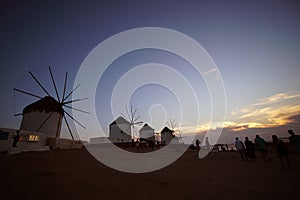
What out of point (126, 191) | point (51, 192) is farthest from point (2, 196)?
point (126, 191)

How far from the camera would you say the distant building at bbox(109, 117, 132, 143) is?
48.9 m

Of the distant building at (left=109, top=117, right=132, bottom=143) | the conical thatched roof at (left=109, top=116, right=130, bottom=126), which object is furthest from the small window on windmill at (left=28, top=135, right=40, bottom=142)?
the conical thatched roof at (left=109, top=116, right=130, bottom=126)

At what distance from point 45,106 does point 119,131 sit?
928 inches

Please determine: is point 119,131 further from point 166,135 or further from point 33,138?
point 33,138

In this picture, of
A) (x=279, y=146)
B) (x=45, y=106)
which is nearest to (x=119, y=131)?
(x=45, y=106)

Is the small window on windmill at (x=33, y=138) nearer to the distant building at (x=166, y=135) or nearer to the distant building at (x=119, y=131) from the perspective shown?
the distant building at (x=119, y=131)

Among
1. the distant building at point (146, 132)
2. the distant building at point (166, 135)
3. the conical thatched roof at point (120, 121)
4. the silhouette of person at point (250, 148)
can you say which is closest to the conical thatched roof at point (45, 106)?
the conical thatched roof at point (120, 121)

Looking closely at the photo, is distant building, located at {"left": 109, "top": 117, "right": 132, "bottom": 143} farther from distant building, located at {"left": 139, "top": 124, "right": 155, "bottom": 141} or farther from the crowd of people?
the crowd of people

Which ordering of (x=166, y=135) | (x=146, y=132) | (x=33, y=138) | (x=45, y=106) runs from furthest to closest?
(x=166, y=135) < (x=146, y=132) < (x=45, y=106) < (x=33, y=138)

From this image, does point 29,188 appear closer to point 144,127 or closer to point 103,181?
point 103,181

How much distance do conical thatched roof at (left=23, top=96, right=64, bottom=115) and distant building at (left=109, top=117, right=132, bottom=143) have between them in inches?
804

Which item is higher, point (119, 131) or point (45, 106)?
point (45, 106)

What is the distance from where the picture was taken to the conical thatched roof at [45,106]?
99.7 feet

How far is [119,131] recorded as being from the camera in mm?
49594
